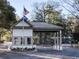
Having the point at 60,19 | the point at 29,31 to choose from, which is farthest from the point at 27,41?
the point at 60,19

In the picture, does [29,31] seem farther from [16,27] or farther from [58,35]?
[58,35]

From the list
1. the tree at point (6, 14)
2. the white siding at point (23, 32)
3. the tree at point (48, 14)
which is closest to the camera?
the tree at point (6, 14)

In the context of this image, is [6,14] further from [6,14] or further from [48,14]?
[48,14]

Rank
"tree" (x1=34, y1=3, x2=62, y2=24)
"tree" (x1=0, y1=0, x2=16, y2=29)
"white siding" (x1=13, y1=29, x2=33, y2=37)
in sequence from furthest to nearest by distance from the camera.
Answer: "tree" (x1=34, y1=3, x2=62, y2=24) → "white siding" (x1=13, y1=29, x2=33, y2=37) → "tree" (x1=0, y1=0, x2=16, y2=29)

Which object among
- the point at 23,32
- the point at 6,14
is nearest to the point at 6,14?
the point at 6,14

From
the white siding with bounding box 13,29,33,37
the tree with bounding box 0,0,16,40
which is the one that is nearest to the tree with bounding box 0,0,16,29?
the tree with bounding box 0,0,16,40

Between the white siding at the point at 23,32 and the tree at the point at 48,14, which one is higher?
the tree at the point at 48,14

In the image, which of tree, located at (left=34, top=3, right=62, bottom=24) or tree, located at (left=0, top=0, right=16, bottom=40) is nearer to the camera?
tree, located at (left=0, top=0, right=16, bottom=40)

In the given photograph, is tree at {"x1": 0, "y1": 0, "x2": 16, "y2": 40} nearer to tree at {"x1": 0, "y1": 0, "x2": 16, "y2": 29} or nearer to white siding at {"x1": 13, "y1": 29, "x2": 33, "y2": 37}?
tree at {"x1": 0, "y1": 0, "x2": 16, "y2": 29}

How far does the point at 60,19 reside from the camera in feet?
213

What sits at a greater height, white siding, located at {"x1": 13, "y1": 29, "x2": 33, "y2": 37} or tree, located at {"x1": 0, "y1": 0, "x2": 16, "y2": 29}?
tree, located at {"x1": 0, "y1": 0, "x2": 16, "y2": 29}

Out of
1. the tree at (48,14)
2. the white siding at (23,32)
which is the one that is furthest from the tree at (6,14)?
the tree at (48,14)

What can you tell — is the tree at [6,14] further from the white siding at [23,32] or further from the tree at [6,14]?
the white siding at [23,32]

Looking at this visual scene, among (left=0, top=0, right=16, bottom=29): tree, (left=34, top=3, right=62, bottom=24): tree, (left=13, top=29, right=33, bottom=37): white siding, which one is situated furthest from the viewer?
(left=34, top=3, right=62, bottom=24): tree
